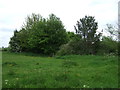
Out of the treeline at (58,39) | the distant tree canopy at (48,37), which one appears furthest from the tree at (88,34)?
the distant tree canopy at (48,37)

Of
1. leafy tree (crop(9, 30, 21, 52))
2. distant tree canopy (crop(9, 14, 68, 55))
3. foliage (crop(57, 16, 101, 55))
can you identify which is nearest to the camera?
foliage (crop(57, 16, 101, 55))

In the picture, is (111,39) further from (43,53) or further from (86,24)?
(43,53)

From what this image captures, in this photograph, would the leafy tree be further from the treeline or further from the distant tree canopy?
the distant tree canopy

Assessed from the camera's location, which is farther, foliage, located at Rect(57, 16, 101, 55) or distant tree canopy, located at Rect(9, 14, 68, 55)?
distant tree canopy, located at Rect(9, 14, 68, 55)

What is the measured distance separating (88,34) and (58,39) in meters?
11.5

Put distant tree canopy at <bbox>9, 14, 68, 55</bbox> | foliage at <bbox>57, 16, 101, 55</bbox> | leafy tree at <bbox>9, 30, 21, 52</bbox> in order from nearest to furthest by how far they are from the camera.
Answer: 1. foliage at <bbox>57, 16, 101, 55</bbox>
2. distant tree canopy at <bbox>9, 14, 68, 55</bbox>
3. leafy tree at <bbox>9, 30, 21, 52</bbox>

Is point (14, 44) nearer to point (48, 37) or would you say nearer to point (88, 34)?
point (48, 37)

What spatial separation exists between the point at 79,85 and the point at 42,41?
34334mm

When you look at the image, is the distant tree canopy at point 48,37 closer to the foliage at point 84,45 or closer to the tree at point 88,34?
the tree at point 88,34

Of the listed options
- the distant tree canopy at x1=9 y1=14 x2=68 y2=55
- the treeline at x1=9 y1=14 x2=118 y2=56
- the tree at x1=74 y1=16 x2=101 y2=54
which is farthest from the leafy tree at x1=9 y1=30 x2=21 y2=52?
the tree at x1=74 y1=16 x2=101 y2=54

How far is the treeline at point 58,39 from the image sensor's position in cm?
2953

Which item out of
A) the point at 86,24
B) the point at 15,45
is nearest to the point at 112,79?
the point at 86,24

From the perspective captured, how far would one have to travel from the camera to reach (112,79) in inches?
339

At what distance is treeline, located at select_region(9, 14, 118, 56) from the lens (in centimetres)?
2953
